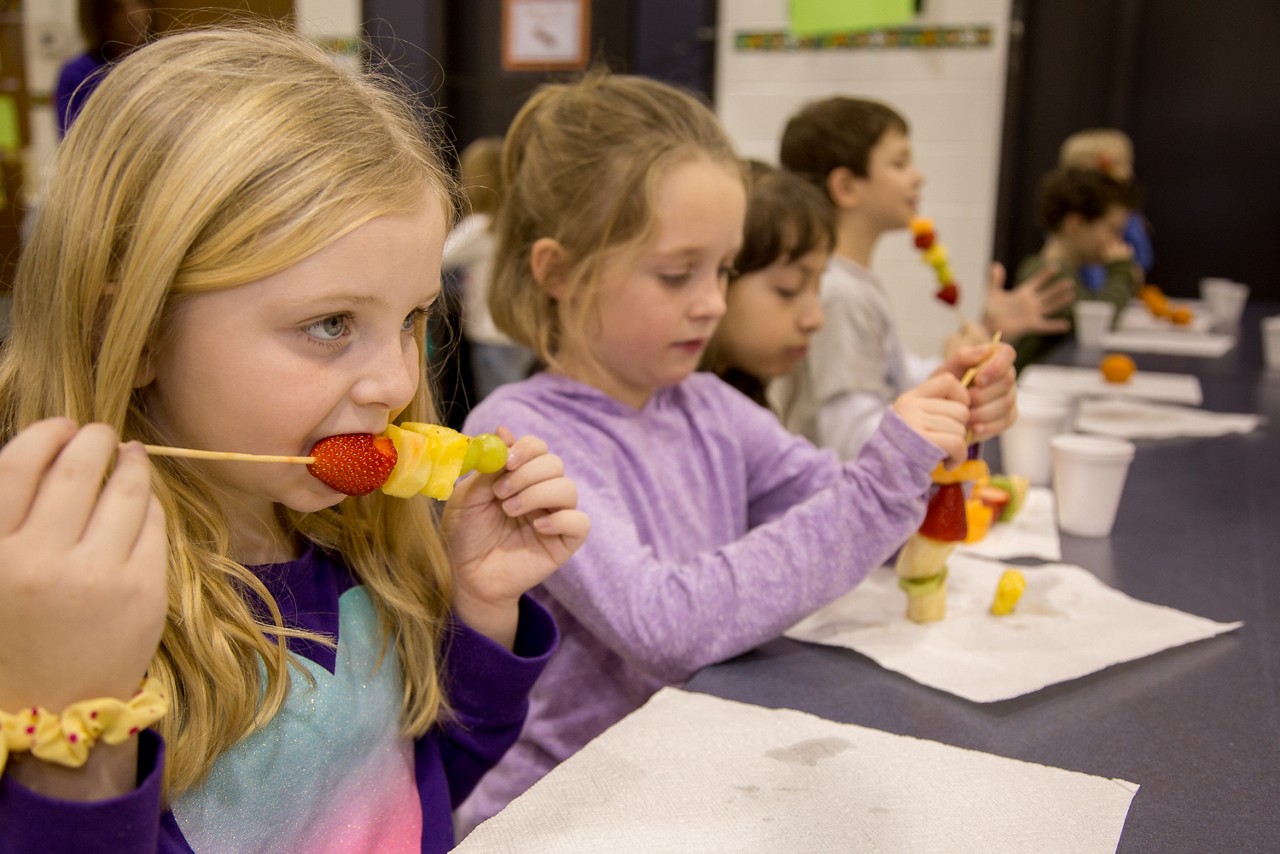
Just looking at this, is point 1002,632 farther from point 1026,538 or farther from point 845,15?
point 845,15

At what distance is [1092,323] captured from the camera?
9.62 feet

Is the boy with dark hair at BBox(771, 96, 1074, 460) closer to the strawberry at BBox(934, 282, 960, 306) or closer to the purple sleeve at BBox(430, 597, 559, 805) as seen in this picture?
the strawberry at BBox(934, 282, 960, 306)

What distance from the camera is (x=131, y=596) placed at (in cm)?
59

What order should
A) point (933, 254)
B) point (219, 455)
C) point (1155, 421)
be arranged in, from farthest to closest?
point (933, 254) < point (1155, 421) < point (219, 455)

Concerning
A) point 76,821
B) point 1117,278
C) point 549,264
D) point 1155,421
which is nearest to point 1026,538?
point 549,264

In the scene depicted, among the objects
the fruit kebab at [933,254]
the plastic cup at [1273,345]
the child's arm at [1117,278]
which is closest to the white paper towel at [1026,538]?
the fruit kebab at [933,254]

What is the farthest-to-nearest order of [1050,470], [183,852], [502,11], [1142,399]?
[502,11] → [1142,399] → [1050,470] → [183,852]

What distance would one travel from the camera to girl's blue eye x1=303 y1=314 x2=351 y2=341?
0.77 metres

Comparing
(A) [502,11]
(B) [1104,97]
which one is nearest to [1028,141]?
(B) [1104,97]

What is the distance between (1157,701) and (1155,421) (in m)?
1.21

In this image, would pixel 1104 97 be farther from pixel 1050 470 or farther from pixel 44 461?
pixel 44 461

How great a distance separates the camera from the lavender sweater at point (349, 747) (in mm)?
831

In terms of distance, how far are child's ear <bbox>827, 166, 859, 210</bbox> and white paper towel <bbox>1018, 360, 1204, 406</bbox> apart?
1.85 feet

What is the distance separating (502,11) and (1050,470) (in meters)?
3.81
